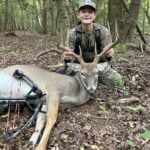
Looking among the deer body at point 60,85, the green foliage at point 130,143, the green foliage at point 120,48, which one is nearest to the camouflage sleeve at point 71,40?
the deer body at point 60,85

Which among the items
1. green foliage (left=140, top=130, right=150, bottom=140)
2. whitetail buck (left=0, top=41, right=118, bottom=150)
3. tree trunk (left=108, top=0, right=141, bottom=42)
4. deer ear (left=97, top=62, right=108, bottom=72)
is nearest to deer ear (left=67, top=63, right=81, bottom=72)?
whitetail buck (left=0, top=41, right=118, bottom=150)

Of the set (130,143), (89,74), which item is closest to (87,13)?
(89,74)

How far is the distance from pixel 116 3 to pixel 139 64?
14.4 ft

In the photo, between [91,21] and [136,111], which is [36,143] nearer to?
[136,111]

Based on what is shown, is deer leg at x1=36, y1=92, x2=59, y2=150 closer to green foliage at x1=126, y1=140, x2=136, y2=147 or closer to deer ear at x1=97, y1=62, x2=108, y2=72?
green foliage at x1=126, y1=140, x2=136, y2=147

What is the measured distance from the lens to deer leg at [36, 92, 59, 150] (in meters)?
5.24

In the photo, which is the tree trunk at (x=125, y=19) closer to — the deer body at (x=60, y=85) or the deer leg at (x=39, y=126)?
the deer body at (x=60, y=85)

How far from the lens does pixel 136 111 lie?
654cm

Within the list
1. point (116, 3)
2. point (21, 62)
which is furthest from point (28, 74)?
point (116, 3)

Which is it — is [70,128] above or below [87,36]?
below

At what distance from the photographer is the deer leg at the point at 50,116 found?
524cm

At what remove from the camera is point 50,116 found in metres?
5.93

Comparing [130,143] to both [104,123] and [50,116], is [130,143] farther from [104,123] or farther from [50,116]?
[50,116]

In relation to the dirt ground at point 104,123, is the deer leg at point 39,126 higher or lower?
higher
